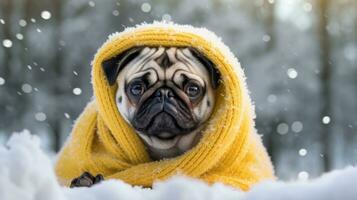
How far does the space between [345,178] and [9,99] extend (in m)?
6.40

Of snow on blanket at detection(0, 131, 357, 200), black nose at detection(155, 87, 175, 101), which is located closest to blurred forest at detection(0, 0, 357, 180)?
black nose at detection(155, 87, 175, 101)

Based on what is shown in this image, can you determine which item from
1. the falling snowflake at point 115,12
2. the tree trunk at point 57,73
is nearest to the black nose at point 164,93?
the tree trunk at point 57,73

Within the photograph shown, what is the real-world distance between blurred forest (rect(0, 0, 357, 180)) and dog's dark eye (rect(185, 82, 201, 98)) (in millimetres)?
4561

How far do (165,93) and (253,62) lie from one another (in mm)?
5088

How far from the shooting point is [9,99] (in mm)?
6738

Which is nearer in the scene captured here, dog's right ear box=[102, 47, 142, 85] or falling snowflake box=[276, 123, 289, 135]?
dog's right ear box=[102, 47, 142, 85]

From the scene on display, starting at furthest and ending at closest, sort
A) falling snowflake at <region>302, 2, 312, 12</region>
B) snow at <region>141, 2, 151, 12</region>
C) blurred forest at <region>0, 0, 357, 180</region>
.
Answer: falling snowflake at <region>302, 2, 312, 12</region>
blurred forest at <region>0, 0, 357, 180</region>
snow at <region>141, 2, 151, 12</region>

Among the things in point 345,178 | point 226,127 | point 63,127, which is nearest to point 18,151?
point 345,178

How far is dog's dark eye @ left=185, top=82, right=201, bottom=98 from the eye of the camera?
5.51 feet

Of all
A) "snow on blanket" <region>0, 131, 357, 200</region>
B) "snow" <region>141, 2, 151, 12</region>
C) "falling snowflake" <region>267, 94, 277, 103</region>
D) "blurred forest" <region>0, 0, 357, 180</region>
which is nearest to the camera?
"snow on blanket" <region>0, 131, 357, 200</region>

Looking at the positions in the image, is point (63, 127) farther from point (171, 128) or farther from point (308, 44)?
point (171, 128)

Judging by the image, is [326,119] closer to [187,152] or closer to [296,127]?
[296,127]

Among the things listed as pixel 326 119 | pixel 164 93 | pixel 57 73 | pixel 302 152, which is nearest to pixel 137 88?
pixel 164 93

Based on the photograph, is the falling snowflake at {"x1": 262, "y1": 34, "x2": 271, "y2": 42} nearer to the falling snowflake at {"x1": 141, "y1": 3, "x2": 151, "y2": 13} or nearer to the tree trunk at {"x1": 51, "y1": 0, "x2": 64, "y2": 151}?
the falling snowflake at {"x1": 141, "y1": 3, "x2": 151, "y2": 13}
